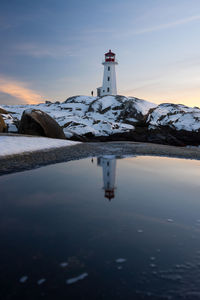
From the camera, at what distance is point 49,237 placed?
2129mm

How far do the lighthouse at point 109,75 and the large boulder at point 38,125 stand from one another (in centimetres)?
4279

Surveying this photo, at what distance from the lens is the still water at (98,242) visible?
1.52 m

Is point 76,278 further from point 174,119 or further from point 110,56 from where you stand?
point 110,56

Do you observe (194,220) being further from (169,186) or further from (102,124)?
(102,124)

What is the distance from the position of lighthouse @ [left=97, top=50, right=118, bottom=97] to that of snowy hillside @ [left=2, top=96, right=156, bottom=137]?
37.1 ft

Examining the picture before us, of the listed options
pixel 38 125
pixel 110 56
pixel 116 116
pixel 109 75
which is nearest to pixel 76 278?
pixel 38 125

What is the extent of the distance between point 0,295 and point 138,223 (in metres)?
1.57

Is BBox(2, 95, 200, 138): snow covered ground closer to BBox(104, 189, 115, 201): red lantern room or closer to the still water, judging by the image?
BBox(104, 189, 115, 201): red lantern room

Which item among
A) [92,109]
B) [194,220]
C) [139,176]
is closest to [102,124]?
[92,109]

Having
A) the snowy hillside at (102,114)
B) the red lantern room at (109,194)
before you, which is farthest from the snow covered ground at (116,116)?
the red lantern room at (109,194)

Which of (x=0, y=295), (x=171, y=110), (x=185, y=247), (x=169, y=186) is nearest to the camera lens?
(x=0, y=295)

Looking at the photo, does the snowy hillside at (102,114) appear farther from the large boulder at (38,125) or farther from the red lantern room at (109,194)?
the red lantern room at (109,194)

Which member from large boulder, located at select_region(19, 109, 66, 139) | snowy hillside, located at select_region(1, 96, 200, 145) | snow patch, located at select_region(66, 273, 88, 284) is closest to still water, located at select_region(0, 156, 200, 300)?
snow patch, located at select_region(66, 273, 88, 284)

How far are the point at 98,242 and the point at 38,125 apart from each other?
519 inches
